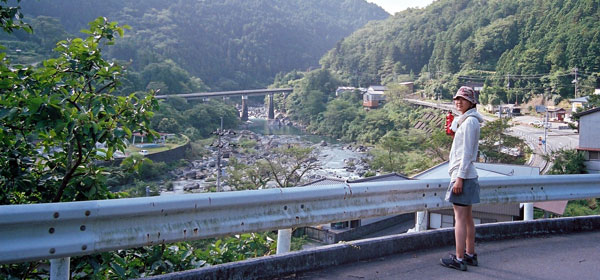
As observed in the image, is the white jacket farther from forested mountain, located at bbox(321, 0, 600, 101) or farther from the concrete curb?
forested mountain, located at bbox(321, 0, 600, 101)

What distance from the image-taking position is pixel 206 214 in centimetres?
213

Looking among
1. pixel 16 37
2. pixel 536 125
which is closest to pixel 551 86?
pixel 536 125

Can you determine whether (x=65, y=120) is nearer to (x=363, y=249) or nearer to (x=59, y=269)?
(x=59, y=269)

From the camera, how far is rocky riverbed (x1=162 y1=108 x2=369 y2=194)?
28.4 meters

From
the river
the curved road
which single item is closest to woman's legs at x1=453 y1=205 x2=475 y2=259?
the river

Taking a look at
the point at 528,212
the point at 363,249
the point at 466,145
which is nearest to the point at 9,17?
the point at 363,249

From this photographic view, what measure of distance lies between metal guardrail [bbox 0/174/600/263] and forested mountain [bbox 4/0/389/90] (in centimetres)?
4993

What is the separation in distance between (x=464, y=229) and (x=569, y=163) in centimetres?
2102

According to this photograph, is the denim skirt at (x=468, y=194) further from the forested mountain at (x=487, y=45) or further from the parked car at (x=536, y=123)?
the forested mountain at (x=487, y=45)

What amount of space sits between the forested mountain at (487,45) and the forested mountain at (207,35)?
14040 mm

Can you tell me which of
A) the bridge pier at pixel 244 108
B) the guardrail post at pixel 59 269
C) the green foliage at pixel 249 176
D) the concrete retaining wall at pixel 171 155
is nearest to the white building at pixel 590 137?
the green foliage at pixel 249 176

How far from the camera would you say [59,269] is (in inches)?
71.0

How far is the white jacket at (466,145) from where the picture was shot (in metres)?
2.67

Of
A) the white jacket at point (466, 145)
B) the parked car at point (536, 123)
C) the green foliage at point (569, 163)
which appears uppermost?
the white jacket at point (466, 145)
